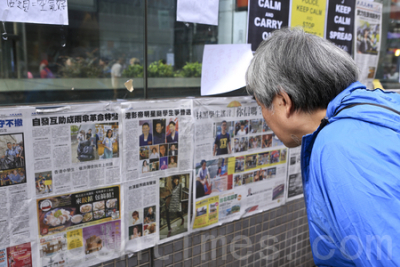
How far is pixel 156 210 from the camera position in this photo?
102 inches

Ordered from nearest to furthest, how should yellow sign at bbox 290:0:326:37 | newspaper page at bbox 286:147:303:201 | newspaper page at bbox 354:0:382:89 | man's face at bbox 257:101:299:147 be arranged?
man's face at bbox 257:101:299:147
yellow sign at bbox 290:0:326:37
newspaper page at bbox 286:147:303:201
newspaper page at bbox 354:0:382:89

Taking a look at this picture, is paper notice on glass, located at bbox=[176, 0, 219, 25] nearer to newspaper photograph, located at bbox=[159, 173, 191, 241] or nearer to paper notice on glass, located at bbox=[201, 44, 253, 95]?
paper notice on glass, located at bbox=[201, 44, 253, 95]

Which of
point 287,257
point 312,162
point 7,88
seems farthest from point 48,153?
point 287,257

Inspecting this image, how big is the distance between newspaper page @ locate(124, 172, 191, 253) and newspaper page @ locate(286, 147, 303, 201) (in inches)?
53.0

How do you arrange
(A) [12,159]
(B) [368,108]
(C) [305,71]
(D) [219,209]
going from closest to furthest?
1. (B) [368,108]
2. (C) [305,71]
3. (A) [12,159]
4. (D) [219,209]

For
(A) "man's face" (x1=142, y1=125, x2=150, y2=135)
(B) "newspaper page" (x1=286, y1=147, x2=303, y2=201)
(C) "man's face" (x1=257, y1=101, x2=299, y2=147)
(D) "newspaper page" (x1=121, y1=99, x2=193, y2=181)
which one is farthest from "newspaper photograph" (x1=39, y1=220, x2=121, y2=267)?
(B) "newspaper page" (x1=286, y1=147, x2=303, y2=201)

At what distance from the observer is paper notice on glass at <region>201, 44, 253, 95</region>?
2.81m

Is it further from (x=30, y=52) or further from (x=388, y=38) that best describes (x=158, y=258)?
(x=388, y=38)

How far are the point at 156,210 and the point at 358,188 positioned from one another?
1.88 metres

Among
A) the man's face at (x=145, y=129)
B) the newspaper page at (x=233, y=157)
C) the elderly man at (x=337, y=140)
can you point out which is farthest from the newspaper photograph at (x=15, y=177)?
the elderly man at (x=337, y=140)

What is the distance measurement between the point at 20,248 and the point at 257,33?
8.31 feet

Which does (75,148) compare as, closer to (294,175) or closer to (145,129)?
(145,129)

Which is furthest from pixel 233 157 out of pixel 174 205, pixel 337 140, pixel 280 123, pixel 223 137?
pixel 337 140

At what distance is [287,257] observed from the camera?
385 cm
